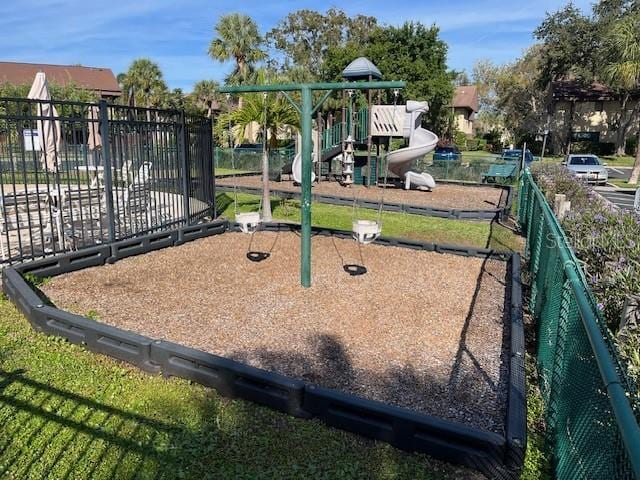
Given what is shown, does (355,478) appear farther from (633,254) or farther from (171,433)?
(633,254)

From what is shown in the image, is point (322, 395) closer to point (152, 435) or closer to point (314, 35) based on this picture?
→ point (152, 435)

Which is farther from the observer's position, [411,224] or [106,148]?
[411,224]

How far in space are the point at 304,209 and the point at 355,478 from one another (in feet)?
12.8

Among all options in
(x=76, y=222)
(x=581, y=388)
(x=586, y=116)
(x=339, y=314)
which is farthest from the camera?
Result: (x=586, y=116)

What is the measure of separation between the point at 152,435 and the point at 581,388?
8.47ft

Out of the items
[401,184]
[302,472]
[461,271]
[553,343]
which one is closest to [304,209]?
[461,271]

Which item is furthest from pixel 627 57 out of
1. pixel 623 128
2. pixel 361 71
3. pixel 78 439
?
pixel 78 439

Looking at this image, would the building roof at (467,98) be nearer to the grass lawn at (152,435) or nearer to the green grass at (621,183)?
the green grass at (621,183)

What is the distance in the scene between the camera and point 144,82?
41969 millimetres

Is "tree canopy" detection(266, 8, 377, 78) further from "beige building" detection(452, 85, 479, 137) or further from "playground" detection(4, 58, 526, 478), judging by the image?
"playground" detection(4, 58, 526, 478)

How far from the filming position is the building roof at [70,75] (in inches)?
1936

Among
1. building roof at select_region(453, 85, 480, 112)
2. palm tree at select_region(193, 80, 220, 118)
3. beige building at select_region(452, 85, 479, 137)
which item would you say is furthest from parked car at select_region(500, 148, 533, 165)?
building roof at select_region(453, 85, 480, 112)

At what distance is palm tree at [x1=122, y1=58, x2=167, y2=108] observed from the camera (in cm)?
4194

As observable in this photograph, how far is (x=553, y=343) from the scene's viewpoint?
3918 millimetres
